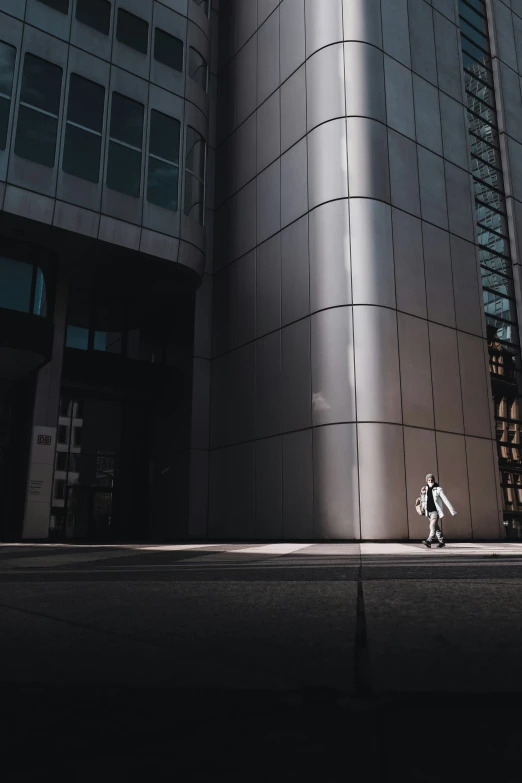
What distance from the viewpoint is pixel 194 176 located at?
73.4 feet

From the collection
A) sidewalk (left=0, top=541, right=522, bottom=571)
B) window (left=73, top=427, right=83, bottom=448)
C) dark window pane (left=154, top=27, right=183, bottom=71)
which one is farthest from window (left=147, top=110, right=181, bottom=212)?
sidewalk (left=0, top=541, right=522, bottom=571)

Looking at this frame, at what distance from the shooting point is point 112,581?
4852 millimetres

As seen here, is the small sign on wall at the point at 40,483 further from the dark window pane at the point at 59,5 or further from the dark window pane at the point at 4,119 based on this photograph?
the dark window pane at the point at 59,5

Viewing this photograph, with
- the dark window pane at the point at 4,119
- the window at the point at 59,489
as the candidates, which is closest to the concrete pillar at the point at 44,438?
the window at the point at 59,489

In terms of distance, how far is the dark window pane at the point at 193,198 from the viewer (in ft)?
72.2

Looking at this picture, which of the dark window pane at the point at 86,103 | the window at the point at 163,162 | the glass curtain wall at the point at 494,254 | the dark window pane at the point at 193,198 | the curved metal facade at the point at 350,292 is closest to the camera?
the curved metal facade at the point at 350,292

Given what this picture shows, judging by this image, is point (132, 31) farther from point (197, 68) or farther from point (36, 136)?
point (36, 136)

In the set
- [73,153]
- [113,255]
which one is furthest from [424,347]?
[73,153]

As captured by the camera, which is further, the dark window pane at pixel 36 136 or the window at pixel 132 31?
the window at pixel 132 31

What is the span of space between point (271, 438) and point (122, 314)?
32.5 feet

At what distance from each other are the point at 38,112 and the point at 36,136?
34.6 inches

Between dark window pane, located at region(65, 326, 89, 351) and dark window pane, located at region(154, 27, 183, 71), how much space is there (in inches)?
423

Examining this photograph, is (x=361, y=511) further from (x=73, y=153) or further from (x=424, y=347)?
(x=73, y=153)

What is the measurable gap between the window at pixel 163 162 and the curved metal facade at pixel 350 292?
3252mm
